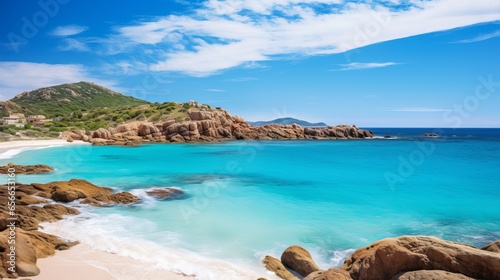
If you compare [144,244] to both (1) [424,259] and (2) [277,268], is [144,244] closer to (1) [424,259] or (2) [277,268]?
(2) [277,268]

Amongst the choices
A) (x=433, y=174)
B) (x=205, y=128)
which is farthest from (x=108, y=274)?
(x=205, y=128)

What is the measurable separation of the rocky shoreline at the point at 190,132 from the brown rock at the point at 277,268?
63.7 metres

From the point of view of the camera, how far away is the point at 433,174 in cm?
3756

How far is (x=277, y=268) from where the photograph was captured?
10.3 metres

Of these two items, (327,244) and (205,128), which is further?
(205,128)

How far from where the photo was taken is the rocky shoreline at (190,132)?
7200cm

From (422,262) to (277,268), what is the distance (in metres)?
4.58

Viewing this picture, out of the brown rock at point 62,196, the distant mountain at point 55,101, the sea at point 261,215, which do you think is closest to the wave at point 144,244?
the sea at point 261,215

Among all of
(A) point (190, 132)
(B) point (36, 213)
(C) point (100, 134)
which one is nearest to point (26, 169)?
(B) point (36, 213)

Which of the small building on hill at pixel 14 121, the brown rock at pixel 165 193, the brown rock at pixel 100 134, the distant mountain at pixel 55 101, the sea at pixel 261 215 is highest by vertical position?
the distant mountain at pixel 55 101

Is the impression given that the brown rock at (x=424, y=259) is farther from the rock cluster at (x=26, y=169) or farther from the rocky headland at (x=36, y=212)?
the rock cluster at (x=26, y=169)

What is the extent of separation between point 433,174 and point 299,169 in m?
15.1

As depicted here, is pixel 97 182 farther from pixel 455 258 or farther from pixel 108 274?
pixel 455 258

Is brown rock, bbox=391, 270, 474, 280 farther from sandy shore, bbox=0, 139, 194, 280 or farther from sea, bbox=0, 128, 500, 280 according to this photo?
sandy shore, bbox=0, 139, 194, 280
